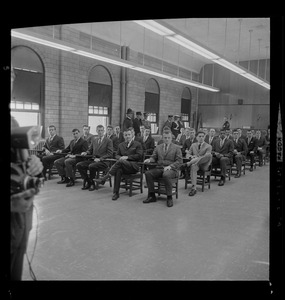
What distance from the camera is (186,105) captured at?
503 inches

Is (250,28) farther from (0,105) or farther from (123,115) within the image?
(0,105)

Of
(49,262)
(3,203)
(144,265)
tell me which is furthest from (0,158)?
(144,265)

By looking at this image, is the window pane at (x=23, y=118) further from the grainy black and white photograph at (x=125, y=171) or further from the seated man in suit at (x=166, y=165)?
the seated man in suit at (x=166, y=165)

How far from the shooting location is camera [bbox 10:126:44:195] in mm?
1618

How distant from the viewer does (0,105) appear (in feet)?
5.57

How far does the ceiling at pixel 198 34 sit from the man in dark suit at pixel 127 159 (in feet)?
9.26

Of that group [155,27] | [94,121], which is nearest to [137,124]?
[94,121]

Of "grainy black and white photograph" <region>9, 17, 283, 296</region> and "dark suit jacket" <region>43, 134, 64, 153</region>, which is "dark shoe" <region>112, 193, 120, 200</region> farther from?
"dark suit jacket" <region>43, 134, 64, 153</region>

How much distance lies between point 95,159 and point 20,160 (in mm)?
3678

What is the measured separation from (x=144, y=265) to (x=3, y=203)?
1266 millimetres

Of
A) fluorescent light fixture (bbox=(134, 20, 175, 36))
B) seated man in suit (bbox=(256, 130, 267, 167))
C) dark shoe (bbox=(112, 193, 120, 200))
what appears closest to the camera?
fluorescent light fixture (bbox=(134, 20, 175, 36))

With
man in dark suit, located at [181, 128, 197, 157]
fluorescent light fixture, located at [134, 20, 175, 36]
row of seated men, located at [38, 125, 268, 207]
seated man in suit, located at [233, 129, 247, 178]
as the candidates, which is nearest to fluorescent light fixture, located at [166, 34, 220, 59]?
fluorescent light fixture, located at [134, 20, 175, 36]

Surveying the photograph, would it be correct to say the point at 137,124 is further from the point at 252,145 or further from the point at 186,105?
the point at 186,105

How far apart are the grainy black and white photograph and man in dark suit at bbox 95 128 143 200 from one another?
2 cm
